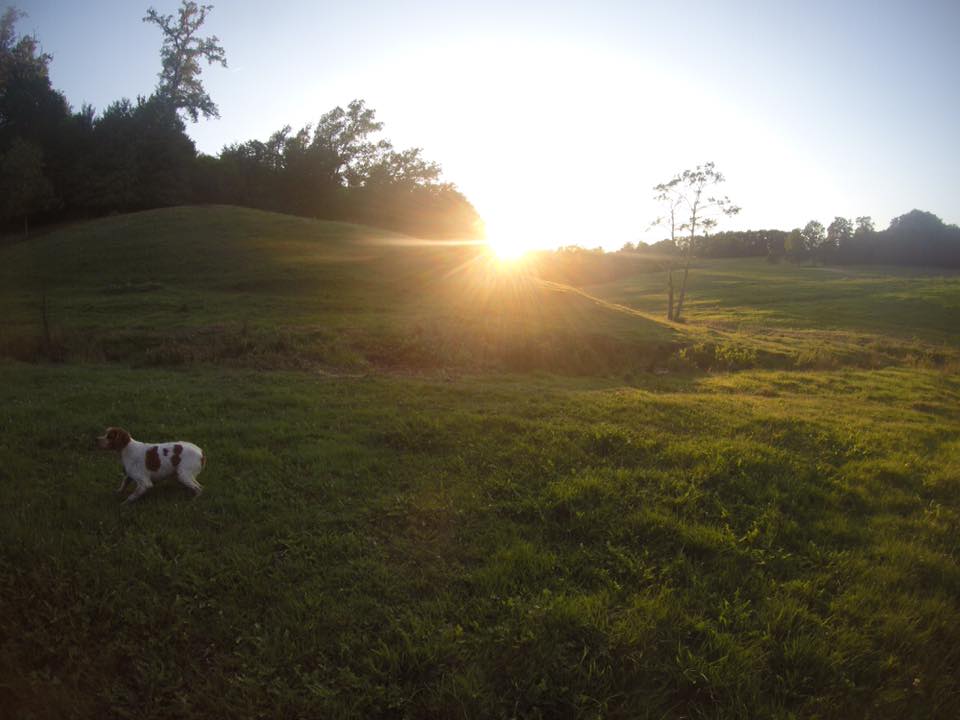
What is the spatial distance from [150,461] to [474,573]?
14.0 feet

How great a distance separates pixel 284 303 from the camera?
81.1ft

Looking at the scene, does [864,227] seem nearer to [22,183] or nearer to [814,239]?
[814,239]

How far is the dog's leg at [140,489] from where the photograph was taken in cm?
594

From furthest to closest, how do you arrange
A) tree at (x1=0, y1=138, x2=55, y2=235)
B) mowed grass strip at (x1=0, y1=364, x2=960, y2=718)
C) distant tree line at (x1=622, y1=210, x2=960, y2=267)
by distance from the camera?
distant tree line at (x1=622, y1=210, x2=960, y2=267) → tree at (x1=0, y1=138, x2=55, y2=235) → mowed grass strip at (x1=0, y1=364, x2=960, y2=718)

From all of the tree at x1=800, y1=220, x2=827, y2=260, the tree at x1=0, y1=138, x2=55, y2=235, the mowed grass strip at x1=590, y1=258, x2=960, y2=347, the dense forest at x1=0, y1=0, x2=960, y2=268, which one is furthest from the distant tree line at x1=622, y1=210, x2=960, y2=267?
the tree at x1=0, y1=138, x2=55, y2=235

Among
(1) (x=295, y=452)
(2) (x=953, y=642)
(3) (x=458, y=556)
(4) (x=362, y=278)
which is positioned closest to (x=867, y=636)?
(2) (x=953, y=642)

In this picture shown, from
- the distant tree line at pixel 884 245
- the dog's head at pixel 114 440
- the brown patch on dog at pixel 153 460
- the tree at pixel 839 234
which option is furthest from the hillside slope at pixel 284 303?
the tree at pixel 839 234

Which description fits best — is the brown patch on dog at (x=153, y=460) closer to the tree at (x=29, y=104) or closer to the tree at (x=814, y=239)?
the tree at (x=29, y=104)

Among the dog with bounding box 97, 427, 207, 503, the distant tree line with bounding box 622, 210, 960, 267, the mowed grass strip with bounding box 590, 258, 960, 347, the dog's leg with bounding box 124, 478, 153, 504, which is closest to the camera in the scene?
the dog's leg with bounding box 124, 478, 153, 504

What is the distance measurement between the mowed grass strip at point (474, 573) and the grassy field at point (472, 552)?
28 millimetres

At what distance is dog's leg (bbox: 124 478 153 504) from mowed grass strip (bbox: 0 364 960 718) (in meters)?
0.14

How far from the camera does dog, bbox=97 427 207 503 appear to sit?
6.07m

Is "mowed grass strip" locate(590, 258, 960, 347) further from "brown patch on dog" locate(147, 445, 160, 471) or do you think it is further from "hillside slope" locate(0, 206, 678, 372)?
"brown patch on dog" locate(147, 445, 160, 471)

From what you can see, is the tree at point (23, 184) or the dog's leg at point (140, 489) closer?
the dog's leg at point (140, 489)
